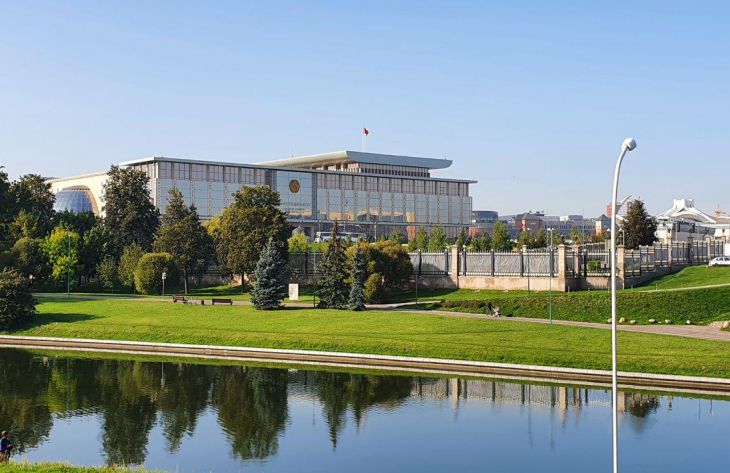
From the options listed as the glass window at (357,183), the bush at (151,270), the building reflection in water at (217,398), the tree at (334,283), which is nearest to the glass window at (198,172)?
the glass window at (357,183)

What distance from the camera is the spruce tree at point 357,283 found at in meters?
61.0

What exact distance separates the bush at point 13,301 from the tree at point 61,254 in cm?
2341

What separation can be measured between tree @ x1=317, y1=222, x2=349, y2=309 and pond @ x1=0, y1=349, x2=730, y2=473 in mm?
17760

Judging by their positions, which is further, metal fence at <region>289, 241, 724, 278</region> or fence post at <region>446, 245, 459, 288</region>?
fence post at <region>446, 245, 459, 288</region>

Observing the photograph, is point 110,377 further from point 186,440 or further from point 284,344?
point 186,440

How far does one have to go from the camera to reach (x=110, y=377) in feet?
145

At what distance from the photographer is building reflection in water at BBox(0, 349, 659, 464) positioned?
3219cm

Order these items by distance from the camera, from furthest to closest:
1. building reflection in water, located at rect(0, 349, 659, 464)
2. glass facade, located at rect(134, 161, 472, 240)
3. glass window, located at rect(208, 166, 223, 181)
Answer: glass window, located at rect(208, 166, 223, 181) < glass facade, located at rect(134, 161, 472, 240) < building reflection in water, located at rect(0, 349, 659, 464)

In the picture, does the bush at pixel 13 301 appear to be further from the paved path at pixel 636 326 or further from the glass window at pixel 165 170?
the glass window at pixel 165 170

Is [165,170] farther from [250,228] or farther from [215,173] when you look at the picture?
[250,228]

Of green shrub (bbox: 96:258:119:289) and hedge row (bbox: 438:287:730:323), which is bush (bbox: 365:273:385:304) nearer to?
hedge row (bbox: 438:287:730:323)

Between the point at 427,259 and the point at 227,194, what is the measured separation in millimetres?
110651

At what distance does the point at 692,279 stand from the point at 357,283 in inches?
989

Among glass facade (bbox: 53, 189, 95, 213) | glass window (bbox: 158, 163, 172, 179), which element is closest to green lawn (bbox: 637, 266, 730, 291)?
glass window (bbox: 158, 163, 172, 179)
